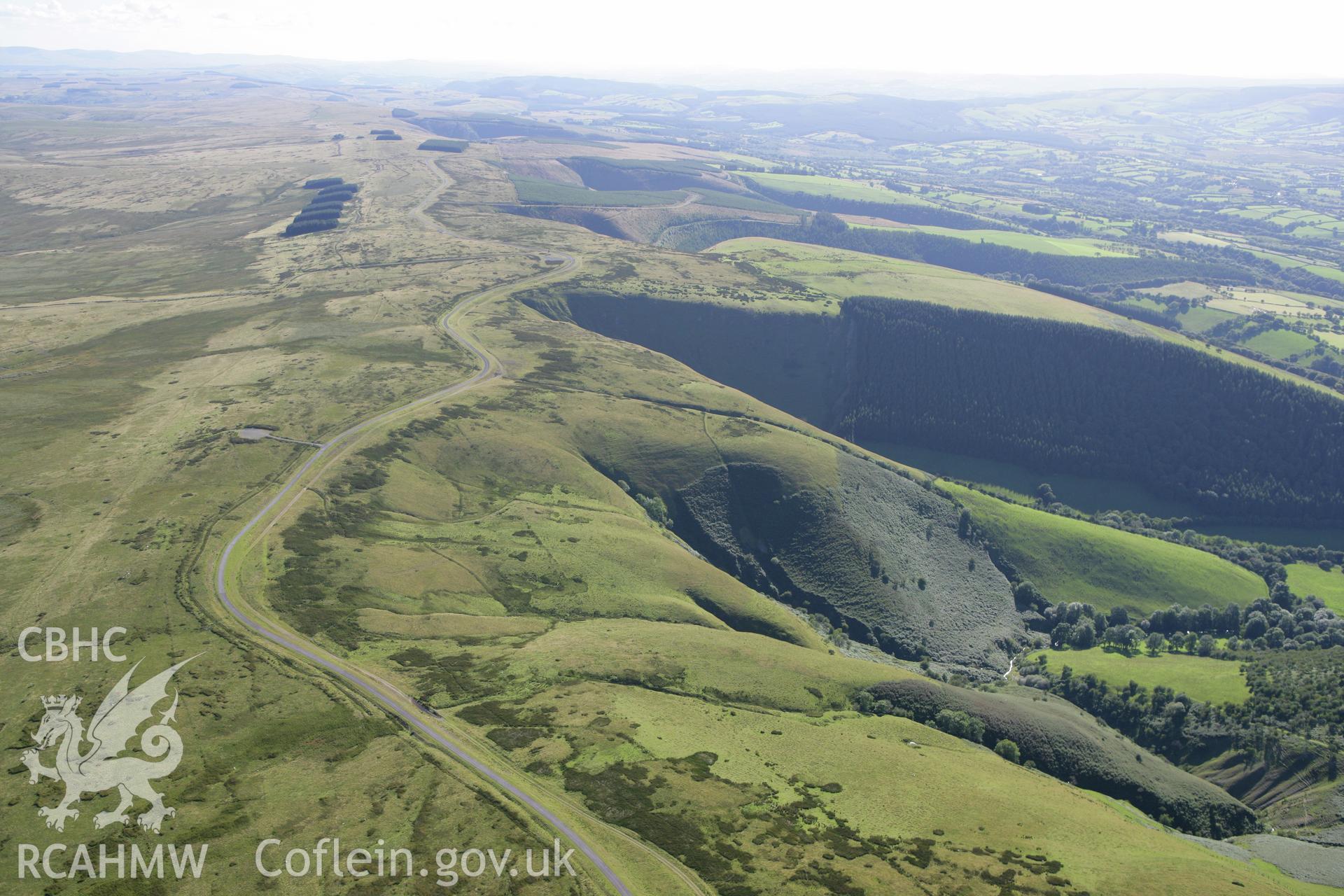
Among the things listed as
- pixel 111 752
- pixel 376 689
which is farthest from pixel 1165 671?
pixel 111 752

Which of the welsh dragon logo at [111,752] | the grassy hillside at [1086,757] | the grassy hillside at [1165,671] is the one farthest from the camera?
the grassy hillside at [1165,671]

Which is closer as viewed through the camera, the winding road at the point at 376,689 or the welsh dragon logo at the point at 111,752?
the welsh dragon logo at the point at 111,752

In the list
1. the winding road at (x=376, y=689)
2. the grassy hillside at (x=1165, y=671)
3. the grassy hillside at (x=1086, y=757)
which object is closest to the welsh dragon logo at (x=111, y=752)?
the winding road at (x=376, y=689)

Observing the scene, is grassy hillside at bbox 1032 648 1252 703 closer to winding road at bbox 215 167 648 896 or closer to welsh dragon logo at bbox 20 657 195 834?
winding road at bbox 215 167 648 896

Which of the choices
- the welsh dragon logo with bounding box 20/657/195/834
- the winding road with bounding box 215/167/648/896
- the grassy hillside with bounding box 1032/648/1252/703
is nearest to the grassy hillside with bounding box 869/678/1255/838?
the grassy hillside with bounding box 1032/648/1252/703

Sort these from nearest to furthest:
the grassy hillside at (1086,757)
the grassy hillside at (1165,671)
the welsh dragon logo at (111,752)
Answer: the welsh dragon logo at (111,752)
the grassy hillside at (1086,757)
the grassy hillside at (1165,671)

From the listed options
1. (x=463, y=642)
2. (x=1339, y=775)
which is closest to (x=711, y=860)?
(x=463, y=642)

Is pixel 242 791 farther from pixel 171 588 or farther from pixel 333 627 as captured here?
pixel 171 588

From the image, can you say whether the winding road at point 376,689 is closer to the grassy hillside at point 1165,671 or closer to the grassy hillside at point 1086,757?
the grassy hillside at point 1086,757
